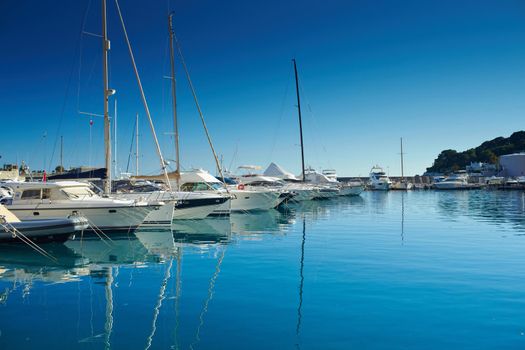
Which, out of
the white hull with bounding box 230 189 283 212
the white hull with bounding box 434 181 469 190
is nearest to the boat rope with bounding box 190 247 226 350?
the white hull with bounding box 230 189 283 212

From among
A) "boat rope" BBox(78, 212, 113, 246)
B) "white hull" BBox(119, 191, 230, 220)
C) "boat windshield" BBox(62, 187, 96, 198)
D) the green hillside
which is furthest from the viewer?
the green hillside

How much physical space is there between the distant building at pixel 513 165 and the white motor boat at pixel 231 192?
11084cm

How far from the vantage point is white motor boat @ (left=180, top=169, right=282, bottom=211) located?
32188mm

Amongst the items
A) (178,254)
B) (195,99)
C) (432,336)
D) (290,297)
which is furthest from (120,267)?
(195,99)

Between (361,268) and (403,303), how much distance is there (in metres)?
3.99

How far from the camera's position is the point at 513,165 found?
12562cm

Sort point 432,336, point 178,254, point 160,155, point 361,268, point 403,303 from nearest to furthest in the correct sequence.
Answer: point 432,336 → point 403,303 → point 361,268 → point 178,254 → point 160,155

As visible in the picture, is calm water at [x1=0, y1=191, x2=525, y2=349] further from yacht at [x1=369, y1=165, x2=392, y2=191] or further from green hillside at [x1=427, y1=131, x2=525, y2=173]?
green hillside at [x1=427, y1=131, x2=525, y2=173]

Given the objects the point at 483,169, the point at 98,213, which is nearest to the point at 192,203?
the point at 98,213

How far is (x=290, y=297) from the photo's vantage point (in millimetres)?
10375

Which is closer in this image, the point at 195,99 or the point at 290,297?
the point at 290,297

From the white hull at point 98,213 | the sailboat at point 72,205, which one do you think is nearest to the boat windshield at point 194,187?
the white hull at point 98,213

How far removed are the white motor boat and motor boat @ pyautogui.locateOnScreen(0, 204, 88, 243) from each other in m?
13.4

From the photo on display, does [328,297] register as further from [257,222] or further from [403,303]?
[257,222]
